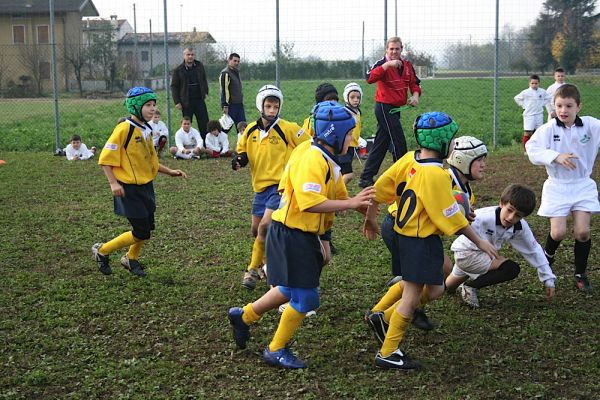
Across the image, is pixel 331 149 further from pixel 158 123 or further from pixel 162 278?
pixel 158 123

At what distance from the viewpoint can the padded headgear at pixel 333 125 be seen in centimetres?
519

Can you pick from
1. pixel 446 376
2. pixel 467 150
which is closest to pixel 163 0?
pixel 467 150

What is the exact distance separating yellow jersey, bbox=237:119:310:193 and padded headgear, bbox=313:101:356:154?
192cm

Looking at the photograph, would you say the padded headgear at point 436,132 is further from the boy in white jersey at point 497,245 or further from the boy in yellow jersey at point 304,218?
the boy in white jersey at point 497,245

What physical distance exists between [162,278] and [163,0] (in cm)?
1147

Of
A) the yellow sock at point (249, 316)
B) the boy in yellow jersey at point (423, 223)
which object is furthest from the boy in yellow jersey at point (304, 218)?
the boy in yellow jersey at point (423, 223)

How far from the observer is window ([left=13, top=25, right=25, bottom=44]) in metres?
20.6

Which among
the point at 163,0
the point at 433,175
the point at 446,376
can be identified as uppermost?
the point at 163,0

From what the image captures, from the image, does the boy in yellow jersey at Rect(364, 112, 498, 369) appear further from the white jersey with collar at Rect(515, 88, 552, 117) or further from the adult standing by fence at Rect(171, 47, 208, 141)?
the white jersey with collar at Rect(515, 88, 552, 117)

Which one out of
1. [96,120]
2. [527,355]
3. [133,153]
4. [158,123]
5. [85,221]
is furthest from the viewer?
[96,120]

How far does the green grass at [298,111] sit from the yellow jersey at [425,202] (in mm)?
13544

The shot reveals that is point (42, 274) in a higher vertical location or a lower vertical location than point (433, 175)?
lower

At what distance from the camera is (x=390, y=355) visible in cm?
537

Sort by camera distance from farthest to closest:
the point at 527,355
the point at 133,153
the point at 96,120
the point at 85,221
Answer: the point at 96,120 → the point at 85,221 → the point at 133,153 → the point at 527,355
